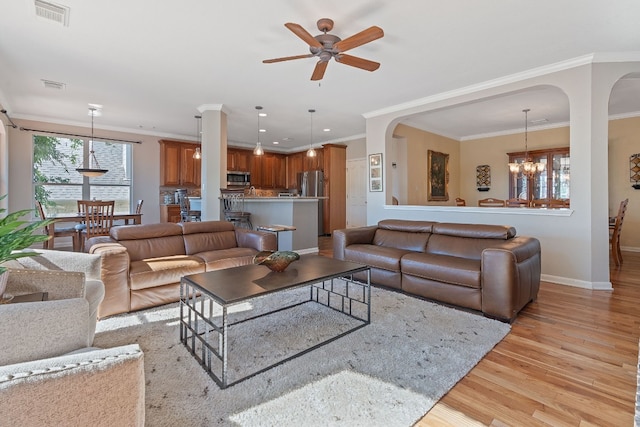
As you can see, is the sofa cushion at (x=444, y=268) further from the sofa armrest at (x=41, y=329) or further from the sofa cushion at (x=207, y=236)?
the sofa armrest at (x=41, y=329)

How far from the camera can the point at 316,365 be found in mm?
1991

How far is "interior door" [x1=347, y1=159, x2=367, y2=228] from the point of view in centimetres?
803

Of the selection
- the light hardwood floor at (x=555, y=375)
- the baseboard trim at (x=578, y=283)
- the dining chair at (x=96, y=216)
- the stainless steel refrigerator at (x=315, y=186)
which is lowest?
the light hardwood floor at (x=555, y=375)

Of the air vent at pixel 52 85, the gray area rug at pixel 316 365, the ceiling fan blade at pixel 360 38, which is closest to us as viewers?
the gray area rug at pixel 316 365

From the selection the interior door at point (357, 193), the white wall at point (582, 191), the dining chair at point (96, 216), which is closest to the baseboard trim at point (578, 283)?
the white wall at point (582, 191)

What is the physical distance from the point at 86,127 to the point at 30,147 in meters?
1.04

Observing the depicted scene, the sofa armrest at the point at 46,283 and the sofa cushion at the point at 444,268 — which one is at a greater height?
the sofa armrest at the point at 46,283

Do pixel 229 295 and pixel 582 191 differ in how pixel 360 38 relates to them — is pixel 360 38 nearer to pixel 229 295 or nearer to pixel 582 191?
pixel 229 295

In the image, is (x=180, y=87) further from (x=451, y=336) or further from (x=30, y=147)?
(x=451, y=336)

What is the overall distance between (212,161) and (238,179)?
3.37 m

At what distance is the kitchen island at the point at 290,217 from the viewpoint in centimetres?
569

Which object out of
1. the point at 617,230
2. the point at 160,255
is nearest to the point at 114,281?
the point at 160,255

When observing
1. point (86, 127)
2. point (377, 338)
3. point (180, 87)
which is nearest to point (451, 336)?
point (377, 338)

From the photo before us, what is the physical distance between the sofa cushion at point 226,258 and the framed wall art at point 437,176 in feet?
17.3
